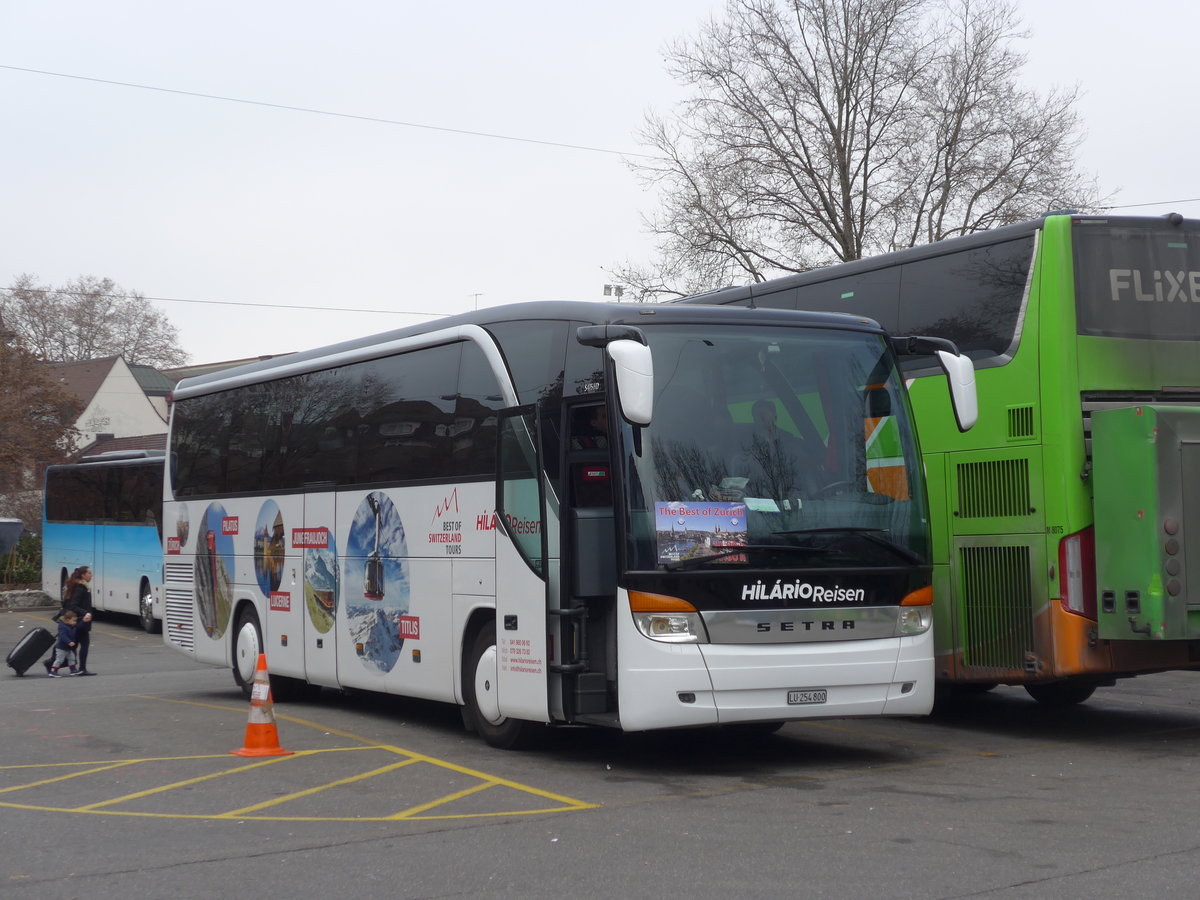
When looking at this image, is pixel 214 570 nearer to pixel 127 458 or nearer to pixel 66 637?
pixel 66 637

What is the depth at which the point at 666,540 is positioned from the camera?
9711 millimetres

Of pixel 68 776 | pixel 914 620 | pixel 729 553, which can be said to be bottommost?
pixel 68 776

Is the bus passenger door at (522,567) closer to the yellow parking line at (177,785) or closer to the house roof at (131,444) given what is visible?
the yellow parking line at (177,785)

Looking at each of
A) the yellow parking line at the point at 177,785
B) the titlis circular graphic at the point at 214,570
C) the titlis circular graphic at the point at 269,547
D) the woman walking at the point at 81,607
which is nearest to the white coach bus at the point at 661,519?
the yellow parking line at the point at 177,785

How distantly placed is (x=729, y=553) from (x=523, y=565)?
5.46 ft

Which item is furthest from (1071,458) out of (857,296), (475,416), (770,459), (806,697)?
(475,416)

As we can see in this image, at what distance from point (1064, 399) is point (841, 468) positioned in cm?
212

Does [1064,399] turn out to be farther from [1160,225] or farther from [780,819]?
[780,819]

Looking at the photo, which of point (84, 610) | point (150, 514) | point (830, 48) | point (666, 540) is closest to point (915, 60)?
point (830, 48)

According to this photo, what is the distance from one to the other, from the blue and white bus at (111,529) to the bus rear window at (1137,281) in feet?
67.9

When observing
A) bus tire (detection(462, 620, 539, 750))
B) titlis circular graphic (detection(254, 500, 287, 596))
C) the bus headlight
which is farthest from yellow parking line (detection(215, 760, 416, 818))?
titlis circular graphic (detection(254, 500, 287, 596))

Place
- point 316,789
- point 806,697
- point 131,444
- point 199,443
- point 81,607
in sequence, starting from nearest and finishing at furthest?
1. point 316,789
2. point 806,697
3. point 199,443
4. point 81,607
5. point 131,444

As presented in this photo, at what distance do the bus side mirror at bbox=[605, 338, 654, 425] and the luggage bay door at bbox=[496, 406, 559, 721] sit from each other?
1.35 metres

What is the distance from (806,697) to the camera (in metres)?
9.89
